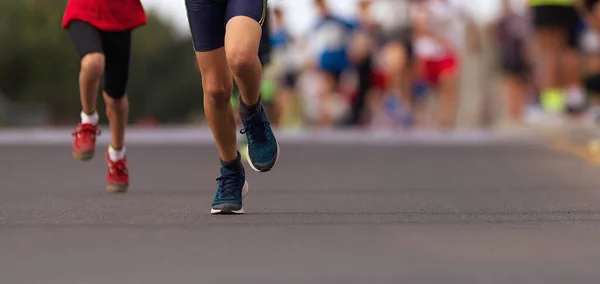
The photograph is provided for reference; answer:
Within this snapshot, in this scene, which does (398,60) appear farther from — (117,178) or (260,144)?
(260,144)

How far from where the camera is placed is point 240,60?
7.11 metres

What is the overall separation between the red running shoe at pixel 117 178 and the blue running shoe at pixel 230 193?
2032mm

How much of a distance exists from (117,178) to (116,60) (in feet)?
2.31

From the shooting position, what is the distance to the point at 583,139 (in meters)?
16.2

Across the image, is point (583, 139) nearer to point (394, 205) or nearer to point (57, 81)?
point (394, 205)

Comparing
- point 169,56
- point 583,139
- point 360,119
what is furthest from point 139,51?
point 583,139

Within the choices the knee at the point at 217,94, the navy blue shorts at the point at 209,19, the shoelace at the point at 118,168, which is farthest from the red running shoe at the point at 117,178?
the navy blue shorts at the point at 209,19

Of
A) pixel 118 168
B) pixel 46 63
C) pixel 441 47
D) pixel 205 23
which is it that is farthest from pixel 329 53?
pixel 46 63

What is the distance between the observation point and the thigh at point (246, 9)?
23.6 feet

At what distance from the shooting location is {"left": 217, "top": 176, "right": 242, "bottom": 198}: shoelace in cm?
757

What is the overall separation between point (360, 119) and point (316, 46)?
4.80ft

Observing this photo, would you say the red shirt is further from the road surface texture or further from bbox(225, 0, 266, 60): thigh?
bbox(225, 0, 266, 60): thigh

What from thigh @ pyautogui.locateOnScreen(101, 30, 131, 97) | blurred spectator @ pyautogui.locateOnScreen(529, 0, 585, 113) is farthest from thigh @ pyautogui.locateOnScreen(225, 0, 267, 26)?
blurred spectator @ pyautogui.locateOnScreen(529, 0, 585, 113)

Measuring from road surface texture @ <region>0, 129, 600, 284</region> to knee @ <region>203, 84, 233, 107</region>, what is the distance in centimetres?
53
